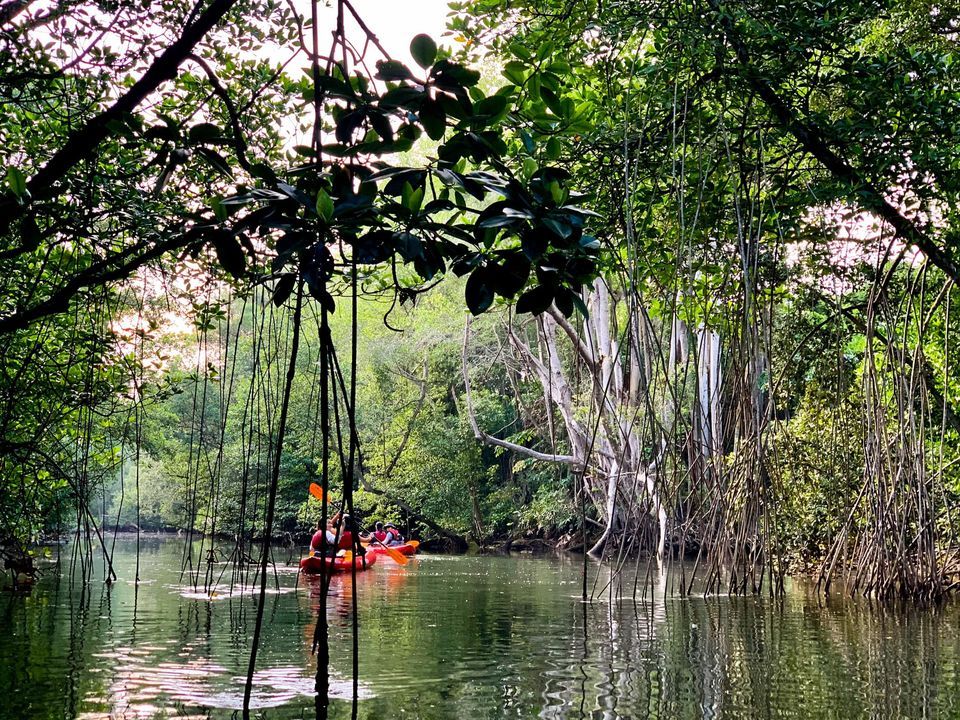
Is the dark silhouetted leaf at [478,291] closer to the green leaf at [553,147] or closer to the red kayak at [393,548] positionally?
the green leaf at [553,147]

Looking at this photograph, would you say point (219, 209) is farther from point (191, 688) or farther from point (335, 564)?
point (335, 564)

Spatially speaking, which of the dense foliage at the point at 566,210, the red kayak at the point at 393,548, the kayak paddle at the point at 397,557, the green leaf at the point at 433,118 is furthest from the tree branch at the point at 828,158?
the kayak paddle at the point at 397,557

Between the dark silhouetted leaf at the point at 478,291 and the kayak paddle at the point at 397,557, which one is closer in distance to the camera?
the dark silhouetted leaf at the point at 478,291

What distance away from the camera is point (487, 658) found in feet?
18.9

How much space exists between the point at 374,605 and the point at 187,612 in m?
1.83

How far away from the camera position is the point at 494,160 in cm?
225

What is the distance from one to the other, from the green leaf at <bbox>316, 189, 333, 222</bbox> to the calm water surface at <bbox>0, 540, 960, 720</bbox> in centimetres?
265

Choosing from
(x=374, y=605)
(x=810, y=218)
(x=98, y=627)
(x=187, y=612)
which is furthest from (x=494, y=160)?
(x=374, y=605)

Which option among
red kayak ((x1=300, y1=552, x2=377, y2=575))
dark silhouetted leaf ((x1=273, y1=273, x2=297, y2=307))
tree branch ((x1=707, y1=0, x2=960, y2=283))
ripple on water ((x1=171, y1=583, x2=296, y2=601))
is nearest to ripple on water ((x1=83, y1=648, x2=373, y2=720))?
dark silhouetted leaf ((x1=273, y1=273, x2=297, y2=307))

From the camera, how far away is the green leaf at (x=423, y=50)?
6.66ft

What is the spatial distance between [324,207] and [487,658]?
4.30 metres

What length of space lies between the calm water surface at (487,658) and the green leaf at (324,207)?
2646 mm

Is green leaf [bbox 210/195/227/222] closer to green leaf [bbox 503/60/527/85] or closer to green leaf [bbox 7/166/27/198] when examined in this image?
green leaf [bbox 503/60/527/85]

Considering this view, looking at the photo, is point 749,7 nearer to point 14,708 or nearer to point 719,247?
point 719,247
